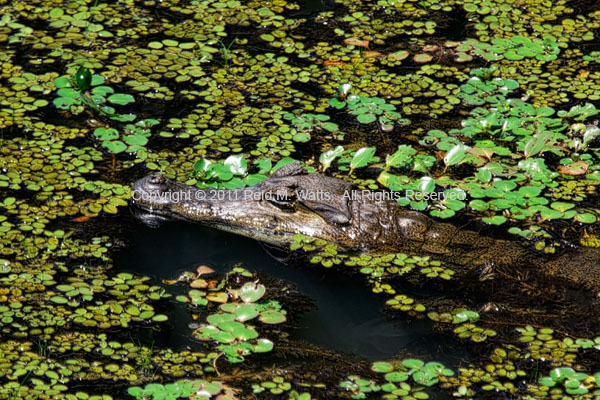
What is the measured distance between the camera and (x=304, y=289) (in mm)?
4891

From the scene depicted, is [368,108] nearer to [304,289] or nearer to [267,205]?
[267,205]

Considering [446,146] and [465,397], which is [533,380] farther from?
[446,146]

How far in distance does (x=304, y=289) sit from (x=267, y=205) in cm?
68

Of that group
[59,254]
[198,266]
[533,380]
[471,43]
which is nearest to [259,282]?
[198,266]

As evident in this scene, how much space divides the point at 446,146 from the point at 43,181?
2.99m

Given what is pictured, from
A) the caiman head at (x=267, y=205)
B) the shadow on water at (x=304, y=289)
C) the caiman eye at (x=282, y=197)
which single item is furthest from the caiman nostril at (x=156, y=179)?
the caiman eye at (x=282, y=197)

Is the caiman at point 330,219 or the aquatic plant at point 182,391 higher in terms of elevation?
the caiman at point 330,219

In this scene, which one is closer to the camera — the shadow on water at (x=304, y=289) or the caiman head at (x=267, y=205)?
the shadow on water at (x=304, y=289)

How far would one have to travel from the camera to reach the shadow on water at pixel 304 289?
4441mm

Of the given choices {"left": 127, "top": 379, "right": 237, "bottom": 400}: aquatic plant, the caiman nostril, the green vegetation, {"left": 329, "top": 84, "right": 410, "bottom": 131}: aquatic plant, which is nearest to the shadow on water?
the green vegetation

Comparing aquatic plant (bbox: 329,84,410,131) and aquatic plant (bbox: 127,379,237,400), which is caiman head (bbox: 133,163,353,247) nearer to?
aquatic plant (bbox: 329,84,410,131)

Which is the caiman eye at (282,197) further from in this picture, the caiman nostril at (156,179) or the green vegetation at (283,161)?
the caiman nostril at (156,179)

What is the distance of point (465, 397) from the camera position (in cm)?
395

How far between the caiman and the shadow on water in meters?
0.14
